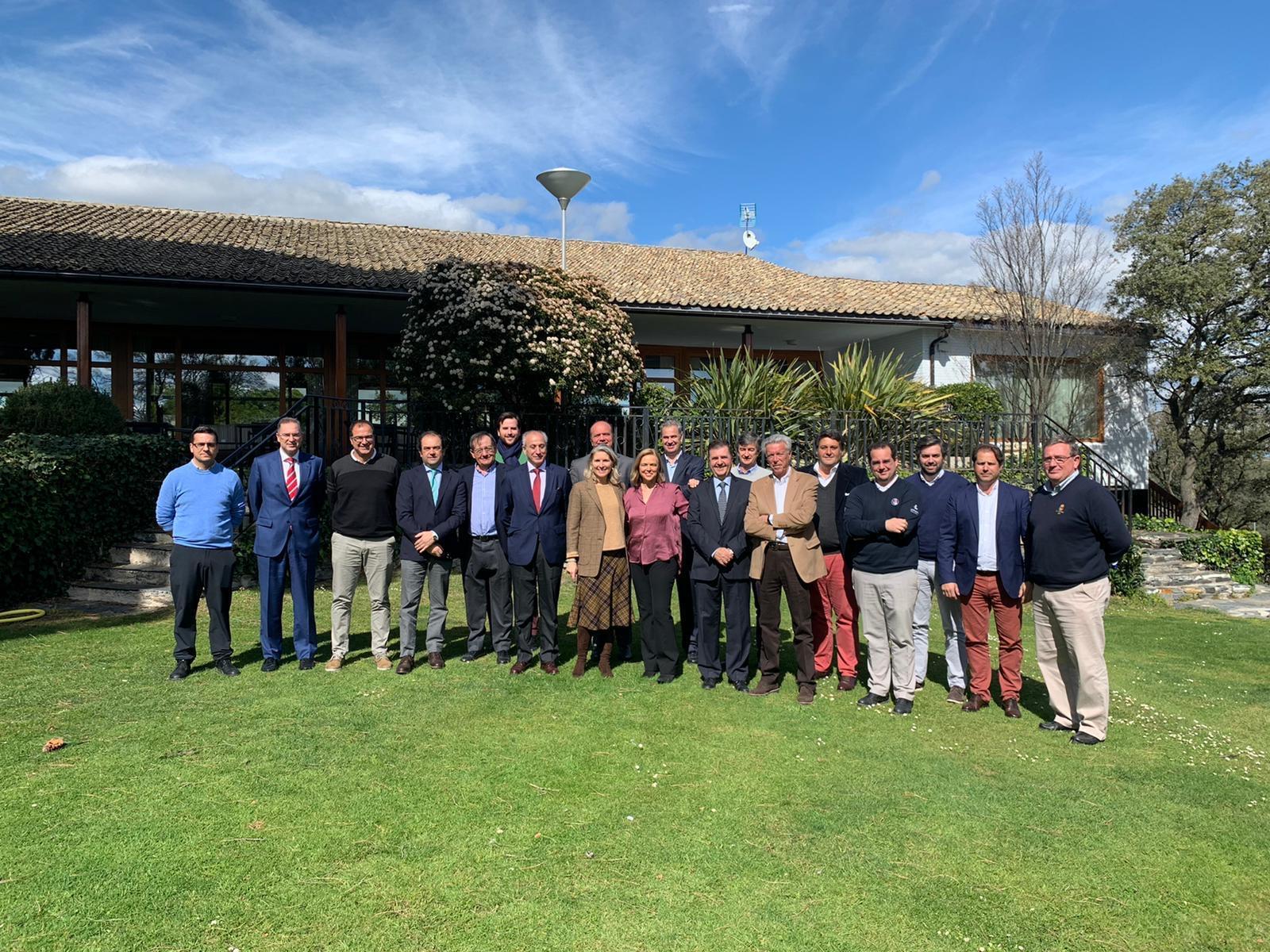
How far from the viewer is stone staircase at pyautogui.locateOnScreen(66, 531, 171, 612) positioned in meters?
8.62

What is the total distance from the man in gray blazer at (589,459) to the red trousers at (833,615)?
5.53 feet

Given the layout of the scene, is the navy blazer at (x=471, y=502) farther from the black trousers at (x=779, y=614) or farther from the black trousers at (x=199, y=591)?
the black trousers at (x=779, y=614)

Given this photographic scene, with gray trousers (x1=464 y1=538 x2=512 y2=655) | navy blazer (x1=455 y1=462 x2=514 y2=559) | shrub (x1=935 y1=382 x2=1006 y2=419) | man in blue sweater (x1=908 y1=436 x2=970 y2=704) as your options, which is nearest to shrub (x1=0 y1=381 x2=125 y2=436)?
navy blazer (x1=455 y1=462 x2=514 y2=559)

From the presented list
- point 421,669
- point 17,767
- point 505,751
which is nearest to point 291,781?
point 505,751

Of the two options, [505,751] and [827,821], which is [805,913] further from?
[505,751]

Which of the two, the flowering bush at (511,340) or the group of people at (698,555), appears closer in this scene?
the group of people at (698,555)

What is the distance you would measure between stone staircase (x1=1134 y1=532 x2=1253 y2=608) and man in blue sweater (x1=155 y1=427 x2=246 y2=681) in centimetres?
1144

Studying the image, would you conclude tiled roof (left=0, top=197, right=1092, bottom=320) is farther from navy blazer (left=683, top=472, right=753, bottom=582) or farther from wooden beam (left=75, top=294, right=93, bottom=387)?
navy blazer (left=683, top=472, right=753, bottom=582)

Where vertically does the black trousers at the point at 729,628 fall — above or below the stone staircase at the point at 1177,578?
above

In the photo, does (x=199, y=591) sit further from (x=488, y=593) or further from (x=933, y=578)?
(x=933, y=578)

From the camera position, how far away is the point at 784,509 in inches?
221

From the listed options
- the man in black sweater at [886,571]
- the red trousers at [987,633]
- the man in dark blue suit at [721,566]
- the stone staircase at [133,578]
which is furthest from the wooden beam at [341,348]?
the red trousers at [987,633]

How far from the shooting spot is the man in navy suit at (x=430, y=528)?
20.3 ft

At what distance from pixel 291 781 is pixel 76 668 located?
3142 millimetres
